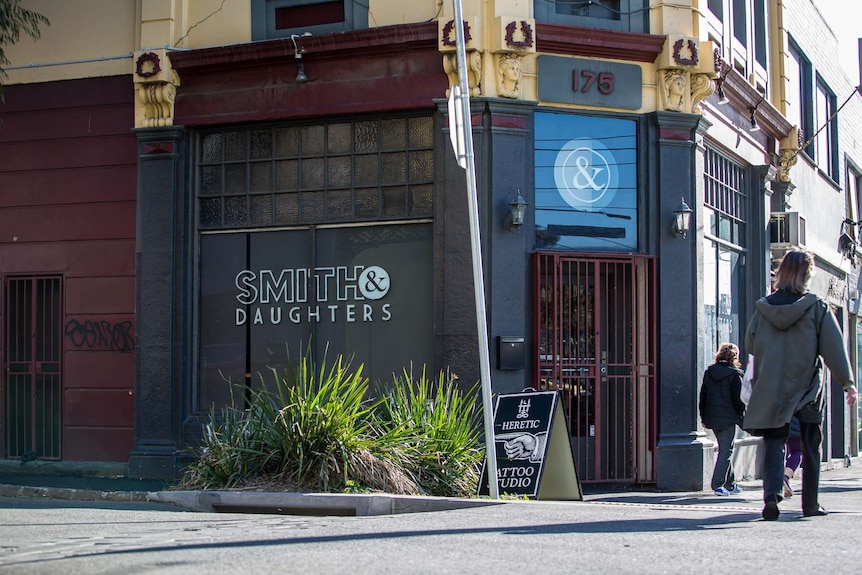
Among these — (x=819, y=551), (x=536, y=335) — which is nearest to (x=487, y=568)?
(x=819, y=551)

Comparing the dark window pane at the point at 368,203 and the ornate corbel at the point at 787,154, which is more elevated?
the ornate corbel at the point at 787,154

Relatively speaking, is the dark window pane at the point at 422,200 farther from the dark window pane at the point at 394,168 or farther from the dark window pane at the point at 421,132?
the dark window pane at the point at 421,132

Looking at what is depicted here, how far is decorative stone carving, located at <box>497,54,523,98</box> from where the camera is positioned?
1280 centimetres

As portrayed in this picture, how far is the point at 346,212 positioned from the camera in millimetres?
13398

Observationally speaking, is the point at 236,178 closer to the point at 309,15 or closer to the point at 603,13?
the point at 309,15

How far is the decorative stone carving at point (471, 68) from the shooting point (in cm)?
1271

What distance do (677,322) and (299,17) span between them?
575 cm

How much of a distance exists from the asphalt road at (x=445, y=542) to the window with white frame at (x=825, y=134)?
46.7 feet

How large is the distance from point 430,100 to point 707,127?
12.1 ft

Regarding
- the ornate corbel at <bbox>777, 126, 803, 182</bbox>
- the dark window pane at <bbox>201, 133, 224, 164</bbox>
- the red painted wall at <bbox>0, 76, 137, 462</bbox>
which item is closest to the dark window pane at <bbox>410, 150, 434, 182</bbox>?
the dark window pane at <bbox>201, 133, 224, 164</bbox>

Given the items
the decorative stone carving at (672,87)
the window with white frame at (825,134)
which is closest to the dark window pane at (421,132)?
the decorative stone carving at (672,87)

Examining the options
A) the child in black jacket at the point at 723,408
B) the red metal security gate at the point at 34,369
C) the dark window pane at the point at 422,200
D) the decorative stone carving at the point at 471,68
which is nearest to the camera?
the child in black jacket at the point at 723,408

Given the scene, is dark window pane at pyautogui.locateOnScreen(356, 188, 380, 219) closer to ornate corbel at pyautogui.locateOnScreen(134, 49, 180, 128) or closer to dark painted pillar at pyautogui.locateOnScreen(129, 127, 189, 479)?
dark painted pillar at pyautogui.locateOnScreen(129, 127, 189, 479)

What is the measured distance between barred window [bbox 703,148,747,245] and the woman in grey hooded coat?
24.9 ft
